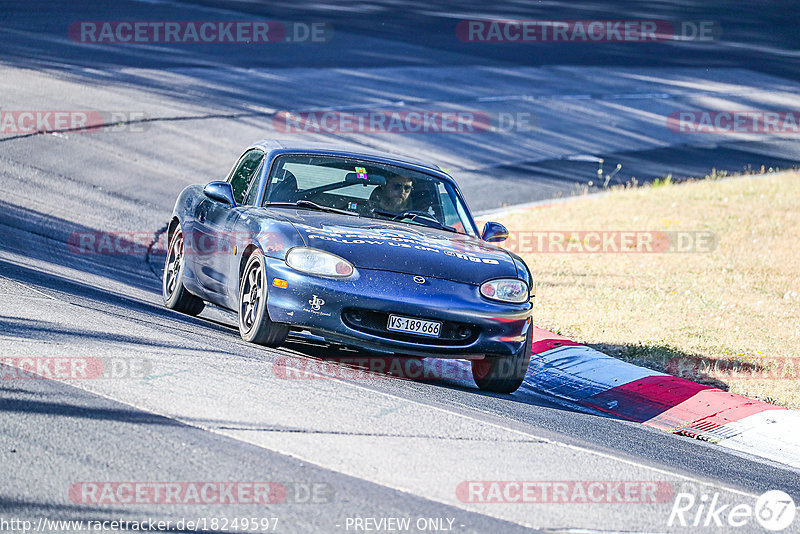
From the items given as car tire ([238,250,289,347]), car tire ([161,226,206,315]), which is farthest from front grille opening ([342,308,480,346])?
car tire ([161,226,206,315])

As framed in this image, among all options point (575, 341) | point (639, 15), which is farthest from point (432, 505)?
point (639, 15)

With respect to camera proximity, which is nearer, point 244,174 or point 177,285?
point 244,174

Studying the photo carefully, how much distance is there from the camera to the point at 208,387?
6574 millimetres

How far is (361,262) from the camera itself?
7.55 metres

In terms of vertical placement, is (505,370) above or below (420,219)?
below

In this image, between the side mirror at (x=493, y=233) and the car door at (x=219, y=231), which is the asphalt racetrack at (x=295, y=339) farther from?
the side mirror at (x=493, y=233)

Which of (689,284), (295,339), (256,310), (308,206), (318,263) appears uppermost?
(308,206)

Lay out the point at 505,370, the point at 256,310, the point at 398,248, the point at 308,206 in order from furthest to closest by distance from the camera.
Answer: the point at 308,206
the point at 505,370
the point at 256,310
the point at 398,248

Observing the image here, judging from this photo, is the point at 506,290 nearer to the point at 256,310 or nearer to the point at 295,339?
the point at 256,310

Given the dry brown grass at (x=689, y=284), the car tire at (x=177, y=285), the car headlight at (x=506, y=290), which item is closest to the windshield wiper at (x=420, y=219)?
the car headlight at (x=506, y=290)

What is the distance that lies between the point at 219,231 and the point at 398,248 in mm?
1813

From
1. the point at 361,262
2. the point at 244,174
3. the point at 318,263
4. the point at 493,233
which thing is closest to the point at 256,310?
the point at 318,263

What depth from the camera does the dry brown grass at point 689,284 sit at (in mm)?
10016

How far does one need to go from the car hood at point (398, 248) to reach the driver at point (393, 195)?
41 centimetres
